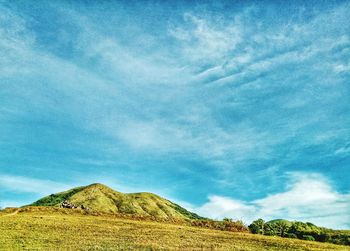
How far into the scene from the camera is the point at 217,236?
7181 cm

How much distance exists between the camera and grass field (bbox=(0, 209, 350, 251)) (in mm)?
56375

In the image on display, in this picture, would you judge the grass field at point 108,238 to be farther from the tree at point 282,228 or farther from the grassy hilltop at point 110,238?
the tree at point 282,228

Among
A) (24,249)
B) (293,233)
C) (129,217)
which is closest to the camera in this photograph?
(24,249)

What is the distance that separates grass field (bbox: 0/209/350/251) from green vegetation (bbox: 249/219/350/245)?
12.6 meters

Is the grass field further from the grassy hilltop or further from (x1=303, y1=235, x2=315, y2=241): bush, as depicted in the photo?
(x1=303, y1=235, x2=315, y2=241): bush

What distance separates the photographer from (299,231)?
85.1 m

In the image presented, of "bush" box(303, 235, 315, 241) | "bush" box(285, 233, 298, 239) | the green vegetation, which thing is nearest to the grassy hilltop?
"bush" box(303, 235, 315, 241)

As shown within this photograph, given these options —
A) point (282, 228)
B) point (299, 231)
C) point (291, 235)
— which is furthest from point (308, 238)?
point (282, 228)

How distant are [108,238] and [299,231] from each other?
44122 millimetres

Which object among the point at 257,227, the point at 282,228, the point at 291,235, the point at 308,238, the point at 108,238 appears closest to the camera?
the point at 108,238

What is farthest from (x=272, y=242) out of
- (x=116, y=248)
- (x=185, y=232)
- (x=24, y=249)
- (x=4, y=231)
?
(x=4, y=231)

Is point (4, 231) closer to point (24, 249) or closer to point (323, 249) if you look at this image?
point (24, 249)

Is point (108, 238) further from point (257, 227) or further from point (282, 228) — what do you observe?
point (282, 228)

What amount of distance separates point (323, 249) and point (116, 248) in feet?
106
